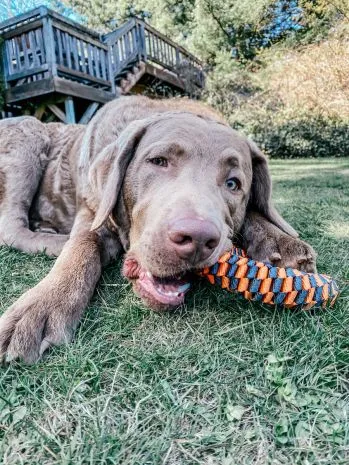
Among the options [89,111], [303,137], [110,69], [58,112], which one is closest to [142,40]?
[110,69]

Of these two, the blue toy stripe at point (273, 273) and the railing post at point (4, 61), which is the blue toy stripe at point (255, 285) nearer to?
the blue toy stripe at point (273, 273)

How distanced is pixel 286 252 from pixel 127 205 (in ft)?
2.92

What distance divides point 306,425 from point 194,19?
76.4ft

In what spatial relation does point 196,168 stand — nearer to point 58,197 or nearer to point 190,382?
point 190,382

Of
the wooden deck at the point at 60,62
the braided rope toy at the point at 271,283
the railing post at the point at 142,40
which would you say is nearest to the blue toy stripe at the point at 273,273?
the braided rope toy at the point at 271,283

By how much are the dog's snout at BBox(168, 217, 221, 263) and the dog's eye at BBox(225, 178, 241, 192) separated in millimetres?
768

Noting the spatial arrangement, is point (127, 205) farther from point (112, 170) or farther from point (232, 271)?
point (232, 271)

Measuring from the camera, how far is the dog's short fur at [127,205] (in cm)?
164

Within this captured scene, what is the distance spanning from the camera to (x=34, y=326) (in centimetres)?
158

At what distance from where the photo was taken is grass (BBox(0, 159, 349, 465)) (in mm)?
1073

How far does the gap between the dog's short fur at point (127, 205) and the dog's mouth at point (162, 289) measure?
1 centimetres

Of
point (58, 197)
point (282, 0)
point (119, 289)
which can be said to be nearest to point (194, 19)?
point (282, 0)

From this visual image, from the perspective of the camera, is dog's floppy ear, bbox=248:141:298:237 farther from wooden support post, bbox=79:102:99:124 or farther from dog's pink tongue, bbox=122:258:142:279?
wooden support post, bbox=79:102:99:124

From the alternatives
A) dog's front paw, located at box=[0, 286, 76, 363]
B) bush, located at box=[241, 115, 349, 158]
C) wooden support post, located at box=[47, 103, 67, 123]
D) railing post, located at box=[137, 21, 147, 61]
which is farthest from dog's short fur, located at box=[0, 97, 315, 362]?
bush, located at box=[241, 115, 349, 158]
